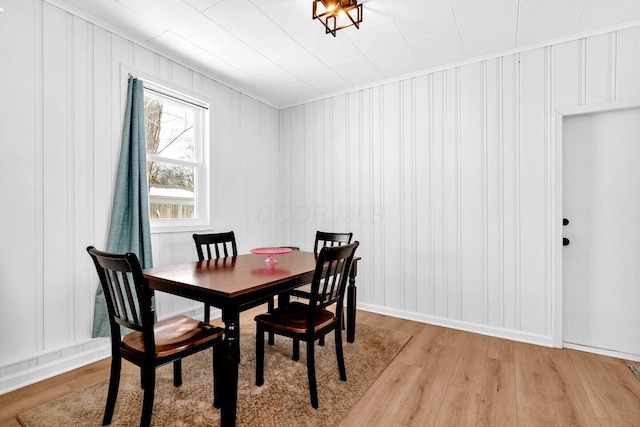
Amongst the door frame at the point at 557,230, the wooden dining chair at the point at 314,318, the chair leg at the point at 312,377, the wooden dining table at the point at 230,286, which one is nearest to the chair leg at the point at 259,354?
the wooden dining chair at the point at 314,318

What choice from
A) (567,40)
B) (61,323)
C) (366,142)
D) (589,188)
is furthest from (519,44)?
(61,323)

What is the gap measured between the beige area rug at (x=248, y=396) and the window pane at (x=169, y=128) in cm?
192

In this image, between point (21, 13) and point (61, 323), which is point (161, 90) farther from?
point (61, 323)

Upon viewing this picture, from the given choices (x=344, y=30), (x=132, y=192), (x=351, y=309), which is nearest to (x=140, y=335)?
(x=132, y=192)

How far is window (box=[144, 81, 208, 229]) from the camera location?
9.63 ft

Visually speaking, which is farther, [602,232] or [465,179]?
[465,179]

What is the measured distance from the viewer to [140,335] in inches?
65.2

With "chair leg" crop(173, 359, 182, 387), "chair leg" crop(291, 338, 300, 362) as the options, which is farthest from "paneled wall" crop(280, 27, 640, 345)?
"chair leg" crop(173, 359, 182, 387)

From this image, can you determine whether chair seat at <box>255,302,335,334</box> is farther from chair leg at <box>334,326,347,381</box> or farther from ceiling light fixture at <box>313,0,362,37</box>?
ceiling light fixture at <box>313,0,362,37</box>

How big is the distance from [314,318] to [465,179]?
6.84ft

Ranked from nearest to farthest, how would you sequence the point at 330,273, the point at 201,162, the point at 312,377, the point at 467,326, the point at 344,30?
the point at 312,377, the point at 330,273, the point at 344,30, the point at 467,326, the point at 201,162

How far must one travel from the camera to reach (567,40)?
2.57 m

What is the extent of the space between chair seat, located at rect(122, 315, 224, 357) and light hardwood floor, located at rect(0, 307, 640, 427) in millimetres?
809

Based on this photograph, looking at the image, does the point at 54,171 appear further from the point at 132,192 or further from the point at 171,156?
the point at 171,156
